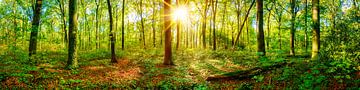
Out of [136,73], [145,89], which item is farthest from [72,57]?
[145,89]

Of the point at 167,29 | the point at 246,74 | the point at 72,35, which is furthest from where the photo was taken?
the point at 167,29

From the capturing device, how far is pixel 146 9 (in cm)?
4516

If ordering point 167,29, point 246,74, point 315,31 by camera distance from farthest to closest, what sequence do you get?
point 167,29, point 315,31, point 246,74

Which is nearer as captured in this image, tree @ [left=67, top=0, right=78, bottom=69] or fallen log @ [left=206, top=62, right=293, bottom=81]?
fallen log @ [left=206, top=62, right=293, bottom=81]

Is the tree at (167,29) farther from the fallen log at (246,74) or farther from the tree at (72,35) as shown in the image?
the fallen log at (246,74)

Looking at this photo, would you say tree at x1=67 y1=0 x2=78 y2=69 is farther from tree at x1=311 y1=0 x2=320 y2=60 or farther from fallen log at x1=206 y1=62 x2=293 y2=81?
tree at x1=311 y1=0 x2=320 y2=60

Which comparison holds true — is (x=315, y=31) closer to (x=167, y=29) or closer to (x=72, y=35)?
(x=167, y=29)

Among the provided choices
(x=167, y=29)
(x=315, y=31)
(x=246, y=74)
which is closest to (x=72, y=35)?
(x=167, y=29)

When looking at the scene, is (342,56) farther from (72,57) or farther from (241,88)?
(72,57)

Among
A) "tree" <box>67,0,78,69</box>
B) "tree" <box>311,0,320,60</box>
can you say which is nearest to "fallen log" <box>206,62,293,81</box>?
"tree" <box>311,0,320,60</box>

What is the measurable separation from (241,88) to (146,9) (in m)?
38.1

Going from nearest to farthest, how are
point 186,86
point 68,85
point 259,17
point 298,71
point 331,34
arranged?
1. point 331,34
2. point 298,71
3. point 68,85
4. point 186,86
5. point 259,17

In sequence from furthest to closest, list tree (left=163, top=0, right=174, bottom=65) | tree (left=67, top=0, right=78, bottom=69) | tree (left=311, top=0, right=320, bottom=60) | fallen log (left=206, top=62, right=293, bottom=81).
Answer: tree (left=163, top=0, right=174, bottom=65), tree (left=67, top=0, right=78, bottom=69), tree (left=311, top=0, right=320, bottom=60), fallen log (left=206, top=62, right=293, bottom=81)

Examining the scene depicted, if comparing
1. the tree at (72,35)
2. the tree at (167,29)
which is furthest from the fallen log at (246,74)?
the tree at (72,35)
